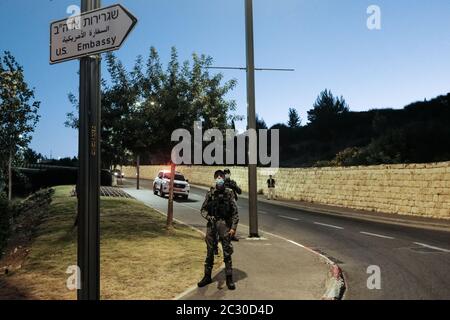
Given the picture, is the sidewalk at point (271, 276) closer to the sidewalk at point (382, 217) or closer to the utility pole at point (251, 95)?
the utility pole at point (251, 95)

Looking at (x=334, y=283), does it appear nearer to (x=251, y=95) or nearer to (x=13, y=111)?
(x=251, y=95)

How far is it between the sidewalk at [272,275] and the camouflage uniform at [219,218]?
63 cm

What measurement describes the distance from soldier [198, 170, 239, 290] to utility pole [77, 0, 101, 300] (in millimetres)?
3400

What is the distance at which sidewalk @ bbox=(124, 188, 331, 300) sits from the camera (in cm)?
699

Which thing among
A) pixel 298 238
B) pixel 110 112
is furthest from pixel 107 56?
pixel 298 238

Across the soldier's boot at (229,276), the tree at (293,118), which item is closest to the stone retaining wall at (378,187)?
the soldier's boot at (229,276)

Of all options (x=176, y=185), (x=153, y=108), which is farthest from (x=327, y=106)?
(x=153, y=108)

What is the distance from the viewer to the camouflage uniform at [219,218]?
7.77m

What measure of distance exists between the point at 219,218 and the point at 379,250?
5.41m

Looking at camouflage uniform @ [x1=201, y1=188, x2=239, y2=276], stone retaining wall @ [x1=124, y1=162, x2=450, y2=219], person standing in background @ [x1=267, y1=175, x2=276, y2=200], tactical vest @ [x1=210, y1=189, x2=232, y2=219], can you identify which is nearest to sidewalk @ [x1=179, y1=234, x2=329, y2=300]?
camouflage uniform @ [x1=201, y1=188, x2=239, y2=276]

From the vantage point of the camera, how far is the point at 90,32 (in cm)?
453

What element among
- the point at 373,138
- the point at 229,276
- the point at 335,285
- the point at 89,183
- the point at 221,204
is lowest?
the point at 335,285

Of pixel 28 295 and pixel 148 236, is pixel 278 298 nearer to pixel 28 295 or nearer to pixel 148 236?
pixel 28 295

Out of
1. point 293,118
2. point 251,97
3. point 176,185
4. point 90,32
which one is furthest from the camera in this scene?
point 293,118
